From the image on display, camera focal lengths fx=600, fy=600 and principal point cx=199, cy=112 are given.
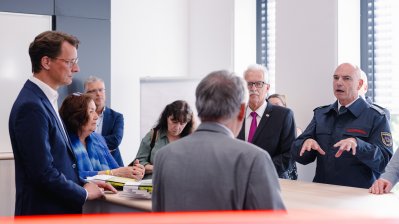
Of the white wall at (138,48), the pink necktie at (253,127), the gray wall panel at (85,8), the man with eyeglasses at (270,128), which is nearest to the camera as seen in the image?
the man with eyeglasses at (270,128)

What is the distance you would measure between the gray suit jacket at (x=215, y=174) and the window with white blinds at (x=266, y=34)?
17.8 feet

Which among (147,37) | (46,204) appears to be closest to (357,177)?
(46,204)

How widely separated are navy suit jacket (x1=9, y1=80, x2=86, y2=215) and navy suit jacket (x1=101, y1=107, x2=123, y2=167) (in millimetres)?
2995

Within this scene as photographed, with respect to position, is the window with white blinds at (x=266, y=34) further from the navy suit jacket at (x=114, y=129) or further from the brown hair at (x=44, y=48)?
the brown hair at (x=44, y=48)

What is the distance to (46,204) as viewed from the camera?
9.36ft

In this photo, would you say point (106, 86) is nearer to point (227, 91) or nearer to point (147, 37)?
point (147, 37)

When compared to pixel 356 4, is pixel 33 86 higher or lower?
lower

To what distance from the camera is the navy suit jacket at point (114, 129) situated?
5.95m

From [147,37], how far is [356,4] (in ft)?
9.05

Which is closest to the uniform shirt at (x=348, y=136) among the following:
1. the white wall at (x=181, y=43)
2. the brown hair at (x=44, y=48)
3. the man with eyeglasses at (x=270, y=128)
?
the man with eyeglasses at (x=270, y=128)

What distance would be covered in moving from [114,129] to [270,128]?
2.27 m

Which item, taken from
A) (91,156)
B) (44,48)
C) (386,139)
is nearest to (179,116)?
(91,156)

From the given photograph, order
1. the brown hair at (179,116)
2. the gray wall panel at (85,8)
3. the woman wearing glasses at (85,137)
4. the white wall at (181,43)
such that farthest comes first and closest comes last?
the gray wall panel at (85,8) → the white wall at (181,43) → the brown hair at (179,116) → the woman wearing glasses at (85,137)

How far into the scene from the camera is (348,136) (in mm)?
3838
